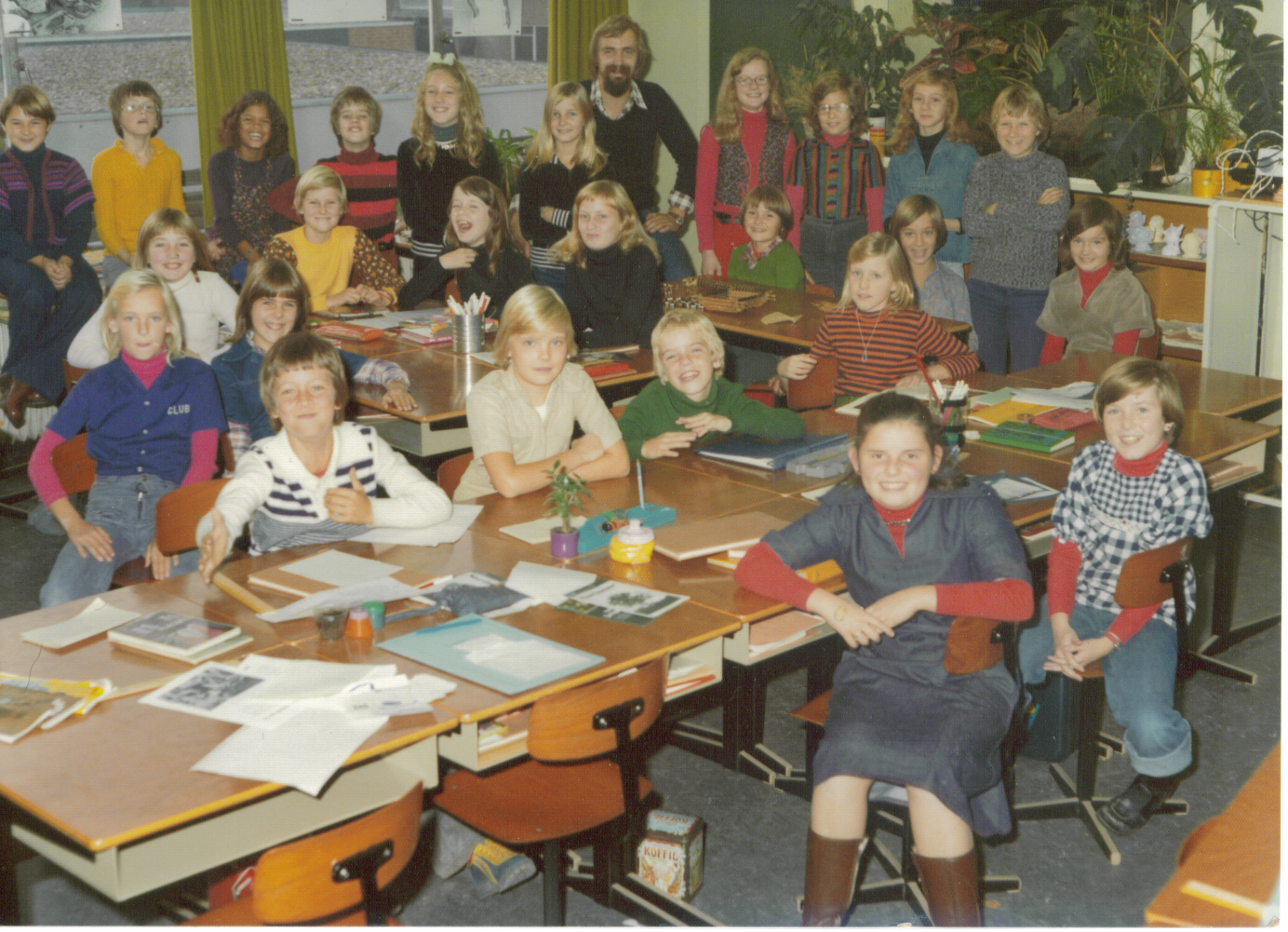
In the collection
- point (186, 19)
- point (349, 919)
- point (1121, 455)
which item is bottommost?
point (349, 919)

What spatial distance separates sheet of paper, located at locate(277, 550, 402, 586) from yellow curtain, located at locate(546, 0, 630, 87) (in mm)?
6516

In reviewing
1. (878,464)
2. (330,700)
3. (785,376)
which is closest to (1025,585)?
(878,464)

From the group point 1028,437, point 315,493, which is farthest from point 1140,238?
point 315,493

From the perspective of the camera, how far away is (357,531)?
135 inches

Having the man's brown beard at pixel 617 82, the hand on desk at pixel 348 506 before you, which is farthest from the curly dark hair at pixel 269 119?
the hand on desk at pixel 348 506

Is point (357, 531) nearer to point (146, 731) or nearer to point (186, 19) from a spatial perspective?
point (146, 731)

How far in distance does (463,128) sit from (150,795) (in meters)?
4.67

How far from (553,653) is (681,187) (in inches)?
184

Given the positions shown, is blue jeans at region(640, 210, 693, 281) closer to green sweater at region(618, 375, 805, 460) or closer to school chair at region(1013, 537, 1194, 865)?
green sweater at region(618, 375, 805, 460)

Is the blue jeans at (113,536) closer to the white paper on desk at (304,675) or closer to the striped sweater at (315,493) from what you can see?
the striped sweater at (315,493)

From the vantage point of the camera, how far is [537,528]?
11.1ft

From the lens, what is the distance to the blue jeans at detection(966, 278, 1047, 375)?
596 centimetres

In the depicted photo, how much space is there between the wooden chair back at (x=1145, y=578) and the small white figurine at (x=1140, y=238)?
153 inches

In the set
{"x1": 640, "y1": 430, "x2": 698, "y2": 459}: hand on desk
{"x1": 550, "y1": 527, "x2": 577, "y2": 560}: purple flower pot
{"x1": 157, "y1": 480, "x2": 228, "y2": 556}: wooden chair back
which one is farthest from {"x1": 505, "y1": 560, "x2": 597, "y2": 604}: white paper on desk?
{"x1": 157, "y1": 480, "x2": 228, "y2": 556}: wooden chair back
